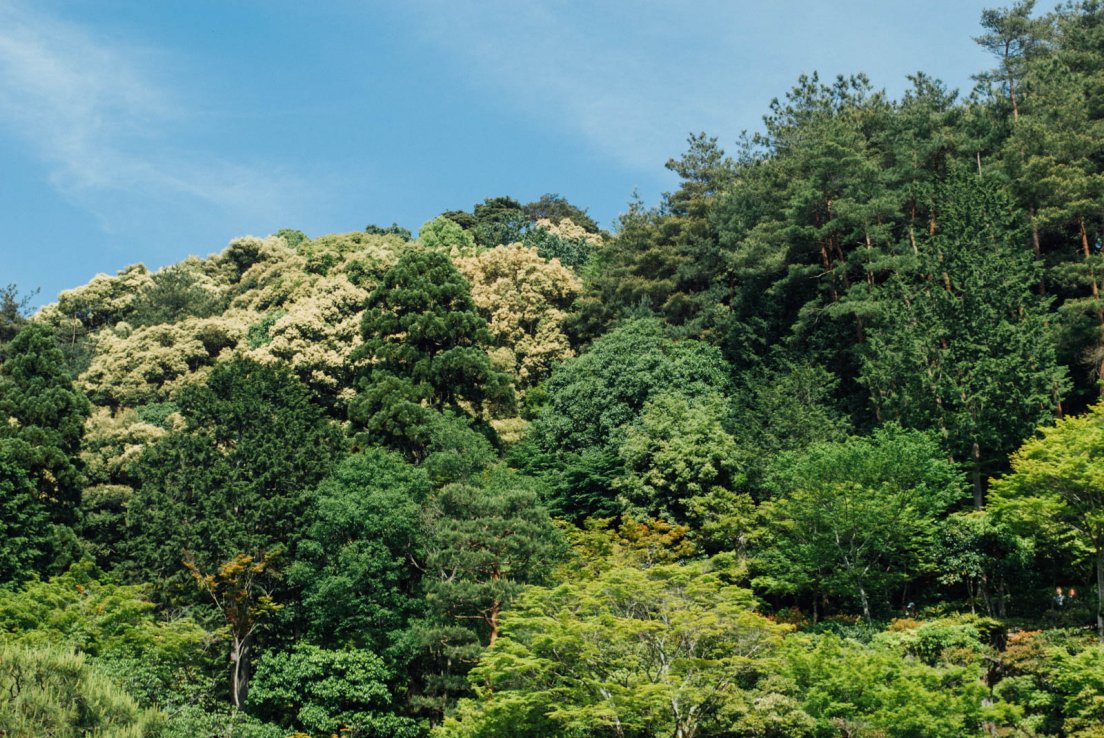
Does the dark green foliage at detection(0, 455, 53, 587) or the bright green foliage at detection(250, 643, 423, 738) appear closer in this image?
the bright green foliage at detection(250, 643, 423, 738)

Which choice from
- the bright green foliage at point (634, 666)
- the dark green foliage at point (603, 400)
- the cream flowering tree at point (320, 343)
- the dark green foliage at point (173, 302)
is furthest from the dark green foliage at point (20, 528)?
the dark green foliage at point (173, 302)

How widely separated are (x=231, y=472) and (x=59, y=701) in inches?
657

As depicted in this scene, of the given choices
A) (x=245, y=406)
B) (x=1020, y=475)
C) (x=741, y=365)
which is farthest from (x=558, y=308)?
(x=1020, y=475)

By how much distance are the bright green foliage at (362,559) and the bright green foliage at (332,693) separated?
1.08 meters

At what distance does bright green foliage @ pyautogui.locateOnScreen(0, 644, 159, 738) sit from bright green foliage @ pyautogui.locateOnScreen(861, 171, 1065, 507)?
23.3 meters

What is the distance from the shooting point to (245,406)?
111 feet

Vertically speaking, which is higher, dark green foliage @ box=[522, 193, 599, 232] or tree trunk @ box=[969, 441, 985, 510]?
dark green foliage @ box=[522, 193, 599, 232]

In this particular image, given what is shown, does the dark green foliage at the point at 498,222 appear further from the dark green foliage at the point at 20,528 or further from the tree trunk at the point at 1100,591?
the tree trunk at the point at 1100,591

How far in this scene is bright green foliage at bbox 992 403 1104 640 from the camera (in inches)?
886

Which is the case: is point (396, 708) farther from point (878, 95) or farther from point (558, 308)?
point (878, 95)

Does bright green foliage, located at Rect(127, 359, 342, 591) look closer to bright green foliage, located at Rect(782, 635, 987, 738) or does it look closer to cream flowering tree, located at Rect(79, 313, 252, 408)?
cream flowering tree, located at Rect(79, 313, 252, 408)

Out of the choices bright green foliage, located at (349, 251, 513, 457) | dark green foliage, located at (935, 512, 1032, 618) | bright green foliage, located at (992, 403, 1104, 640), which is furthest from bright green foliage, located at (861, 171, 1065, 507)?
bright green foliage, located at (349, 251, 513, 457)

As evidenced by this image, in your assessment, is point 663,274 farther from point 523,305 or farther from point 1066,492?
point 1066,492

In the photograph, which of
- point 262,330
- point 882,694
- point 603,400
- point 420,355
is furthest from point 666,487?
point 262,330
